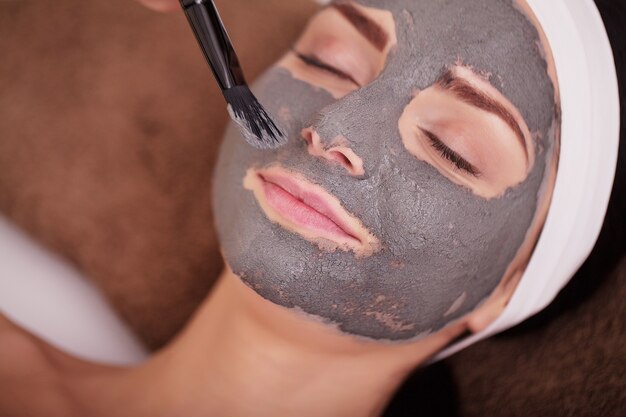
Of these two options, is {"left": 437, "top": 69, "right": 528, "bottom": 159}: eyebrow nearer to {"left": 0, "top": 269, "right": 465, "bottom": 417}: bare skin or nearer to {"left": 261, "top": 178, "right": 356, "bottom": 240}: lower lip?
{"left": 261, "top": 178, "right": 356, "bottom": 240}: lower lip

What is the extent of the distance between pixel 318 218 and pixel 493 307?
0.35 metres

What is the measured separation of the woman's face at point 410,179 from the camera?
2.44ft

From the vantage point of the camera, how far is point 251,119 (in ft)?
2.53

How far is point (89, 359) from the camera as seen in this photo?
3.67ft

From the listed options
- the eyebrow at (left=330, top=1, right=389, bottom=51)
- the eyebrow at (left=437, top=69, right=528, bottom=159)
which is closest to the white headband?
the eyebrow at (left=437, top=69, right=528, bottom=159)

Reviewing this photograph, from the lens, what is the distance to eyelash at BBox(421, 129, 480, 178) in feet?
2.52

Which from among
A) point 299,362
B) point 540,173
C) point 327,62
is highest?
point 327,62

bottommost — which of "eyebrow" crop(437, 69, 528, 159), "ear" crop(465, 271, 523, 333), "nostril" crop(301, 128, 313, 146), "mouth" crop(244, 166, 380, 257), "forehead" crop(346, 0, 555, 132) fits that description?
"ear" crop(465, 271, 523, 333)

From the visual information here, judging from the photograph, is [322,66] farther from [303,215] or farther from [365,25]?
[303,215]

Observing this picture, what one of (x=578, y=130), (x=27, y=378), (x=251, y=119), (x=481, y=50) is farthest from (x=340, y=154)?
(x=27, y=378)

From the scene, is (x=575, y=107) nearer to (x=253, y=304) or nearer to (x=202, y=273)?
(x=253, y=304)

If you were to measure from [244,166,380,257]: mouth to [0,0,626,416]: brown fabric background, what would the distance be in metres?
0.53

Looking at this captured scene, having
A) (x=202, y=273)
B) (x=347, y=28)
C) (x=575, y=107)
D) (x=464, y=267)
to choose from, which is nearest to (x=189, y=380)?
(x=202, y=273)

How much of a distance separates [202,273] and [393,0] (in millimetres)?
697
